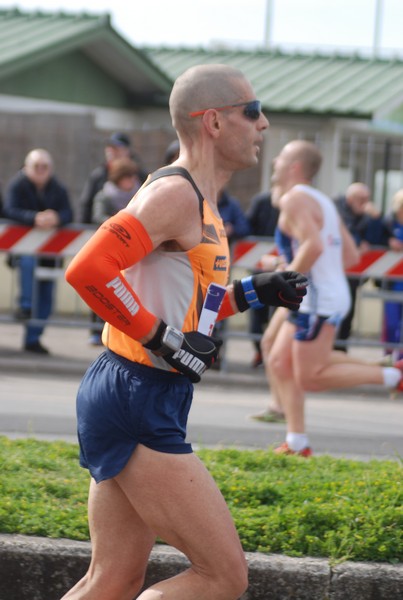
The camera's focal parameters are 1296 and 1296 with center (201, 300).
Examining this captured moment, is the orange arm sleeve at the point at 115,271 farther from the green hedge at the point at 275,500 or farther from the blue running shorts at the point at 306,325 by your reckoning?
the blue running shorts at the point at 306,325

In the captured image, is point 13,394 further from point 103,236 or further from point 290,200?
point 103,236

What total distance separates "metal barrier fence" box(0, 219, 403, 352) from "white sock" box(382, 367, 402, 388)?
4217 mm

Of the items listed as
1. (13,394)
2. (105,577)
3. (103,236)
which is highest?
(103,236)

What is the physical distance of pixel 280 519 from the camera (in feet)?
17.9

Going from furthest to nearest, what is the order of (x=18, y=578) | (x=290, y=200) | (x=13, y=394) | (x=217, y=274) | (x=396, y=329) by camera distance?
(x=396, y=329), (x=13, y=394), (x=290, y=200), (x=18, y=578), (x=217, y=274)

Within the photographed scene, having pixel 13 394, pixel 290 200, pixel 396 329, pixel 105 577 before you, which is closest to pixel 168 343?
pixel 105 577

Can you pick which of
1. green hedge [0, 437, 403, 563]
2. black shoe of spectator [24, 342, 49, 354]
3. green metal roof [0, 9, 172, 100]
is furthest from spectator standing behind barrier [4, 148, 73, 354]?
green hedge [0, 437, 403, 563]

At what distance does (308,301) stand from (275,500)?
2615 mm

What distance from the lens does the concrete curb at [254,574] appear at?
5090 millimetres

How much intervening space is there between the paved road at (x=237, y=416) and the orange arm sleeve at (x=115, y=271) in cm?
427

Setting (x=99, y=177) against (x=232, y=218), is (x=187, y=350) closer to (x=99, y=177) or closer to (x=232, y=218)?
(x=232, y=218)

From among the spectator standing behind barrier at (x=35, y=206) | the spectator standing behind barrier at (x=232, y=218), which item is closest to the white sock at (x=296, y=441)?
the spectator standing behind barrier at (x=232, y=218)

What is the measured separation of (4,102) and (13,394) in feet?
31.7

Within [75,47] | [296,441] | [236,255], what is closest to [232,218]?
[236,255]
